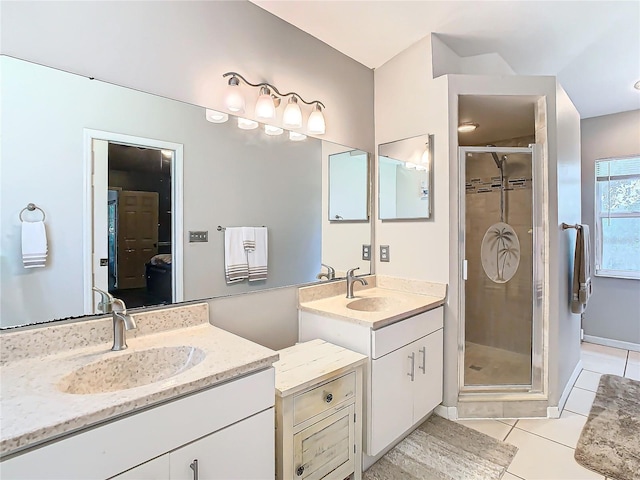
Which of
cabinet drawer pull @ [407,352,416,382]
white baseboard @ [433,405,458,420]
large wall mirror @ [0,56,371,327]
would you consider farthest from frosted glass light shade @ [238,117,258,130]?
white baseboard @ [433,405,458,420]

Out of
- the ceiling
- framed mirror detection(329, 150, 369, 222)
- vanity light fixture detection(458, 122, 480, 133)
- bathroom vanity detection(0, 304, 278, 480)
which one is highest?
the ceiling

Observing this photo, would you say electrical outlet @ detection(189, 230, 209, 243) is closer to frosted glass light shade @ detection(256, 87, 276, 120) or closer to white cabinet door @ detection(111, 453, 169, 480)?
frosted glass light shade @ detection(256, 87, 276, 120)

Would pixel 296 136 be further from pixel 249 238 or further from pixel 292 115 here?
pixel 249 238

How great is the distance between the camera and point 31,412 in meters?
0.81

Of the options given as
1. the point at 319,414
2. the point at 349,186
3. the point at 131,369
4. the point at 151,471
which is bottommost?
the point at 319,414

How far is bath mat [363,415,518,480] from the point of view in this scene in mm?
1736

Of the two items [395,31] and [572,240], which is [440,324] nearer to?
[572,240]

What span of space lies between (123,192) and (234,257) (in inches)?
23.6

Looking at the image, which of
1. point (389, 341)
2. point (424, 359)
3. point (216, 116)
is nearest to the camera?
point (216, 116)

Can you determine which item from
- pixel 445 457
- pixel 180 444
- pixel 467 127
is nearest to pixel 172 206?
pixel 180 444

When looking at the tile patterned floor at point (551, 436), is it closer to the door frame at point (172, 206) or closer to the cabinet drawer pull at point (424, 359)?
the cabinet drawer pull at point (424, 359)

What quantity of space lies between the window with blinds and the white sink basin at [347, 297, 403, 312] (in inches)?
113

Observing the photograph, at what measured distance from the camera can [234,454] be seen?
1095 mm

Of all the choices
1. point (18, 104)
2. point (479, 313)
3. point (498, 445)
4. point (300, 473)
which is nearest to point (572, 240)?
point (479, 313)
